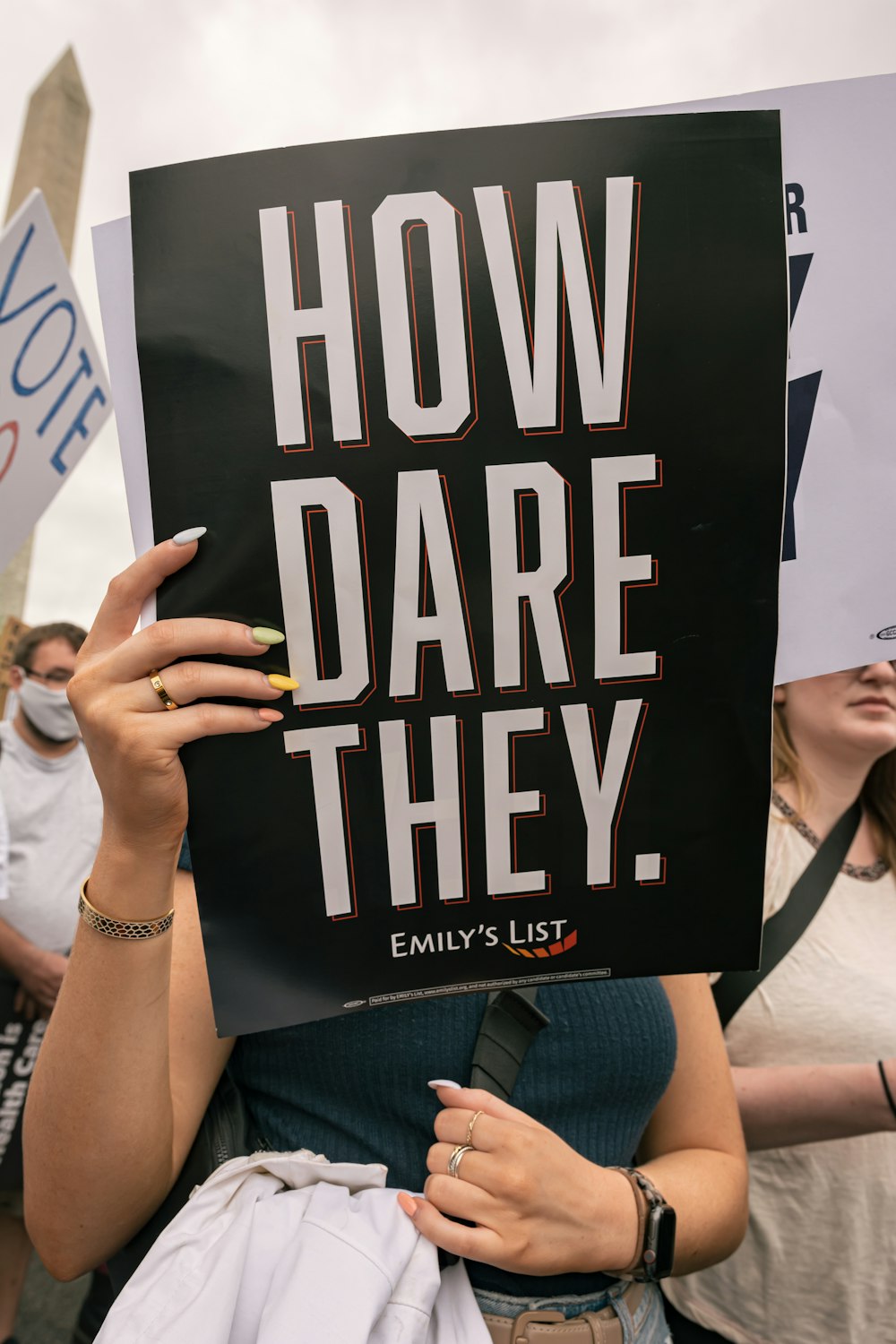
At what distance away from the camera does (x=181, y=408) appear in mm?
955

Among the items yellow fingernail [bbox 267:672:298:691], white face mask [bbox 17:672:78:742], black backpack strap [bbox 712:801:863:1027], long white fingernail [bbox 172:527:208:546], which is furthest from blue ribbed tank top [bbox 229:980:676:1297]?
white face mask [bbox 17:672:78:742]

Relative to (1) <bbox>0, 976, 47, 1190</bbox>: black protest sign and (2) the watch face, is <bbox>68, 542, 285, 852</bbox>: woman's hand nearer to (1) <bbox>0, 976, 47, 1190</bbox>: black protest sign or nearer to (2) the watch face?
(2) the watch face

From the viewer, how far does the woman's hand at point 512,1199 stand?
1.00 meters

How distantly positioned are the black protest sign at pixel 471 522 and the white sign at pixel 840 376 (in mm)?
134

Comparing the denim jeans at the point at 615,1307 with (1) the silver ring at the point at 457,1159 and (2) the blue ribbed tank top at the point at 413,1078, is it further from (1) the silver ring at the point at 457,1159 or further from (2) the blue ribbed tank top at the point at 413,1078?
(1) the silver ring at the point at 457,1159

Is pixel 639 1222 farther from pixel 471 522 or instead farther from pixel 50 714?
pixel 50 714

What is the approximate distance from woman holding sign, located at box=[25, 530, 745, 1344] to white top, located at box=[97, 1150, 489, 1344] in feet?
0.17

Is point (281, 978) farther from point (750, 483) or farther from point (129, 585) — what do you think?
point (750, 483)

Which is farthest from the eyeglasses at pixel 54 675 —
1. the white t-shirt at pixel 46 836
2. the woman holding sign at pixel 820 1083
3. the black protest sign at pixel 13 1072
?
the woman holding sign at pixel 820 1083

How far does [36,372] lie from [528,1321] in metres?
2.09

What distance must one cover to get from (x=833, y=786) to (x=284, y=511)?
148 cm

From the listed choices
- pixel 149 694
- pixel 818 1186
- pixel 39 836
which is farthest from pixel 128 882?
pixel 39 836

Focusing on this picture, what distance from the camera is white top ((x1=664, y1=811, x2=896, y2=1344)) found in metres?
1.68

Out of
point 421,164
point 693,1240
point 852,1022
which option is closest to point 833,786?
point 852,1022
